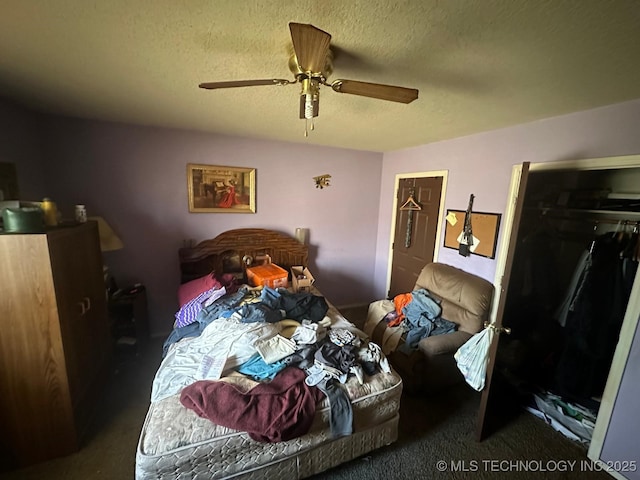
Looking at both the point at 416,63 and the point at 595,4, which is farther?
the point at 416,63

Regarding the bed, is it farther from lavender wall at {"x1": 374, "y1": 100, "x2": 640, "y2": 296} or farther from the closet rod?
the closet rod

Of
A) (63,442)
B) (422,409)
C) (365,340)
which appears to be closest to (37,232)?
(63,442)

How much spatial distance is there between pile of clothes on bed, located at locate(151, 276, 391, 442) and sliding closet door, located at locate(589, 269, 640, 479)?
1.44 m

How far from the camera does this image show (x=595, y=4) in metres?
0.85

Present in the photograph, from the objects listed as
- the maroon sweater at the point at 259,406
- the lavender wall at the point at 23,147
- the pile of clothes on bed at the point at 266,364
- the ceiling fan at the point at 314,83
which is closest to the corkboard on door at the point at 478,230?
the pile of clothes on bed at the point at 266,364

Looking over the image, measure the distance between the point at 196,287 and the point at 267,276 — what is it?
0.73 m

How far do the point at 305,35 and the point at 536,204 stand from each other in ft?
8.87

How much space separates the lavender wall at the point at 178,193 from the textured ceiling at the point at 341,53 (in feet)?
1.73

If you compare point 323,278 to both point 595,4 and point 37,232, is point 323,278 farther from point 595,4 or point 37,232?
point 595,4

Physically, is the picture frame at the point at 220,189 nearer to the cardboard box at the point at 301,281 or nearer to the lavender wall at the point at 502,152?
the cardboard box at the point at 301,281

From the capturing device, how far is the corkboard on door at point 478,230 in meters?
2.38

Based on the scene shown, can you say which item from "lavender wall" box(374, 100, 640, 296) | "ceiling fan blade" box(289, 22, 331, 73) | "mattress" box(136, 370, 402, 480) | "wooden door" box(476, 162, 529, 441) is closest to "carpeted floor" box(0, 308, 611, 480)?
"wooden door" box(476, 162, 529, 441)

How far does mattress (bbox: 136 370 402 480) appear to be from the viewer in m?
1.19

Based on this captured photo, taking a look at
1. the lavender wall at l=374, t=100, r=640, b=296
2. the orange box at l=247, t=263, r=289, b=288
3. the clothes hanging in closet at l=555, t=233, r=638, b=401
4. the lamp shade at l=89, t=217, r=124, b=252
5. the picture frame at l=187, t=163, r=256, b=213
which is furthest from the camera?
the picture frame at l=187, t=163, r=256, b=213
